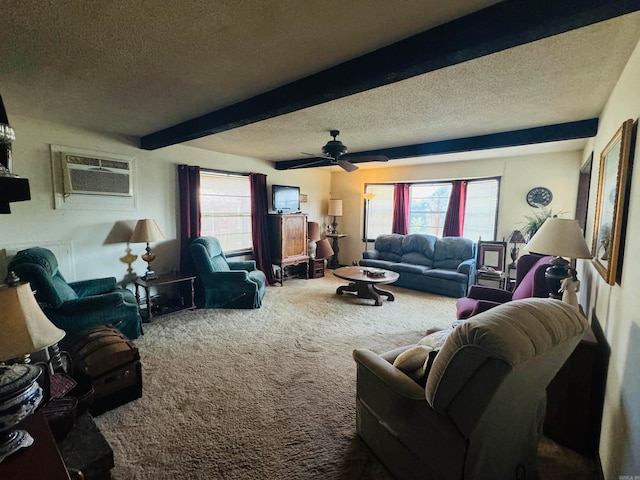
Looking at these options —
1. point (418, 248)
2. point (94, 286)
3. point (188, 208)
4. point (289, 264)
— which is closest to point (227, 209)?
point (188, 208)

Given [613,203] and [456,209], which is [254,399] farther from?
[456,209]

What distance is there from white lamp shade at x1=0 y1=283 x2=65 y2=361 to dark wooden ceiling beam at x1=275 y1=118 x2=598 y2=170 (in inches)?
144

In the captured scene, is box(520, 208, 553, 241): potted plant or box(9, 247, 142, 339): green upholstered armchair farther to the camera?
box(520, 208, 553, 241): potted plant

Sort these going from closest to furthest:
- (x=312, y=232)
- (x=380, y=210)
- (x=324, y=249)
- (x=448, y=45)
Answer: (x=448, y=45) < (x=324, y=249) < (x=312, y=232) < (x=380, y=210)

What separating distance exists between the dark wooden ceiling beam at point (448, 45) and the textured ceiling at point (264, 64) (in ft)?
0.22

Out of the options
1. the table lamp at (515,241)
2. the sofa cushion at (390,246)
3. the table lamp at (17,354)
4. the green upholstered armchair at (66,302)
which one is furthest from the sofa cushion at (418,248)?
the table lamp at (17,354)

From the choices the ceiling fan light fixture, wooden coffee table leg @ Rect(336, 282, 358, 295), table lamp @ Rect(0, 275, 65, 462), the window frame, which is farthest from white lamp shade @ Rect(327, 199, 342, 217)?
table lamp @ Rect(0, 275, 65, 462)

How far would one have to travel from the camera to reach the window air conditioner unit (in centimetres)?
349

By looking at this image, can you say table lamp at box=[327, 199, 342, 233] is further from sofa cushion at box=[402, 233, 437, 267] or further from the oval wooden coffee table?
the oval wooden coffee table

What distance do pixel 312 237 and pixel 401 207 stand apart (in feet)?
6.67

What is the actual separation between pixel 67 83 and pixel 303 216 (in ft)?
13.4

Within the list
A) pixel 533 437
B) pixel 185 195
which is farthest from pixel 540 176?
pixel 185 195

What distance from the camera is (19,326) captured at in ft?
3.55

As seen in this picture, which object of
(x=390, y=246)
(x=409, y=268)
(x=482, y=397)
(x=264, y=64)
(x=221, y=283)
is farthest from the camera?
(x=390, y=246)
